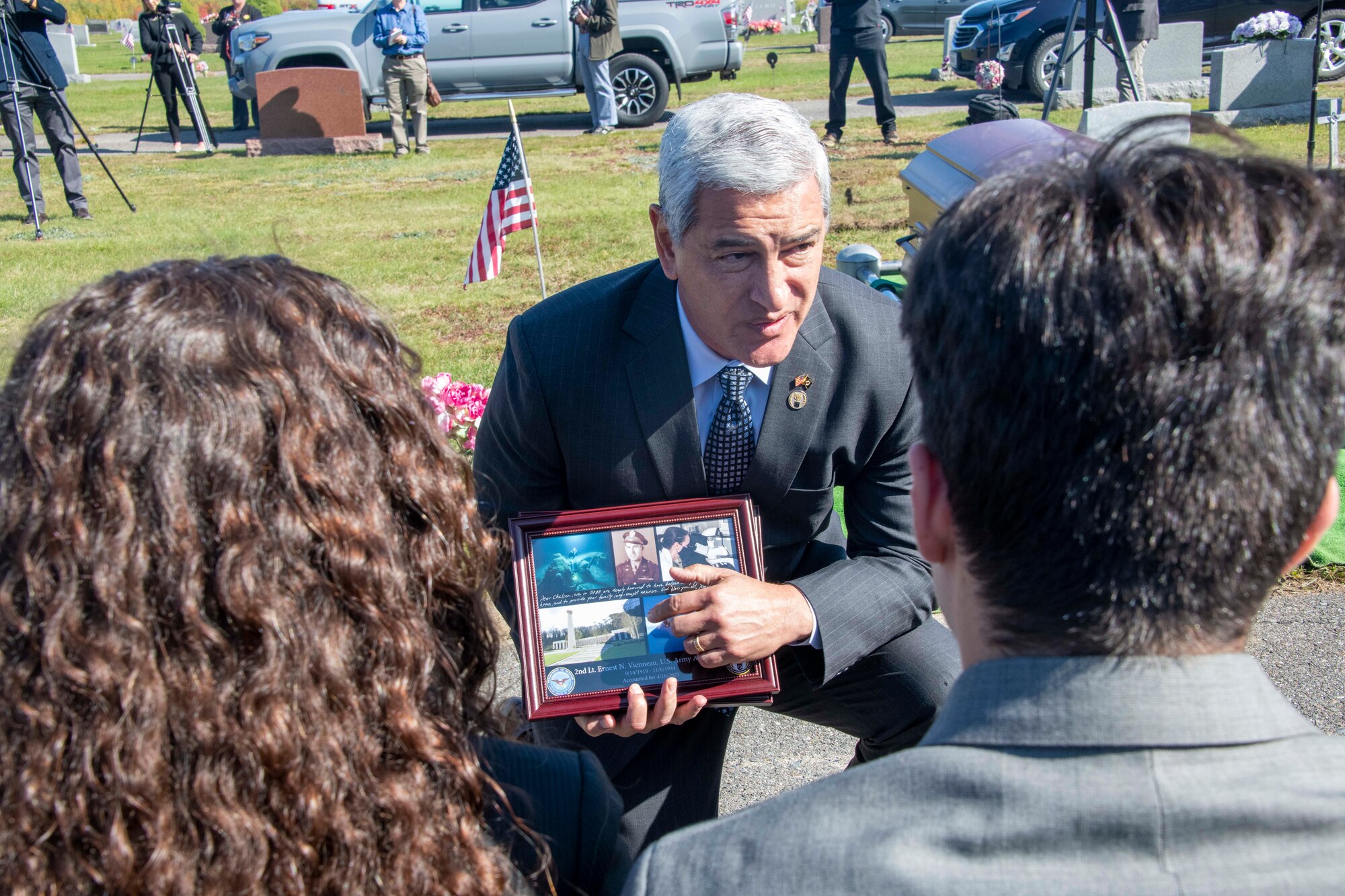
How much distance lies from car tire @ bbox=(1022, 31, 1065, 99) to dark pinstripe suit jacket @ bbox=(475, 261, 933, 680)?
40.0 ft

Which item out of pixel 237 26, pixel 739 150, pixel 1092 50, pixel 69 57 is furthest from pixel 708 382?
pixel 69 57

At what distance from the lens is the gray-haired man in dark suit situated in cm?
237

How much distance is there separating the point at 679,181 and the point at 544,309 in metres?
0.43

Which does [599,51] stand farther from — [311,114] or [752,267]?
[752,267]

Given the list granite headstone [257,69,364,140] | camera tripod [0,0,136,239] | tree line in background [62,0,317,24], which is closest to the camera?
camera tripod [0,0,136,239]

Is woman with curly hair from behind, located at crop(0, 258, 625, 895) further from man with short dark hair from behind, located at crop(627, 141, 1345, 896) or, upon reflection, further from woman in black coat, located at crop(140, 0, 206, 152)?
woman in black coat, located at crop(140, 0, 206, 152)

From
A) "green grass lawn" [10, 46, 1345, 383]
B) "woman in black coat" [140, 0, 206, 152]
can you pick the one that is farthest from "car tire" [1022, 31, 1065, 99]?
"woman in black coat" [140, 0, 206, 152]

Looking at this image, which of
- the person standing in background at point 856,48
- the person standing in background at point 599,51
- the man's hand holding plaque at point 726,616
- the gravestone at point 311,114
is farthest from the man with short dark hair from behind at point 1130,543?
the gravestone at point 311,114

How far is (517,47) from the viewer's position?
1434cm

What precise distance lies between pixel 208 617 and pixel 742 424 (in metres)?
1.58

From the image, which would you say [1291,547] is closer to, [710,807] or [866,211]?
[710,807]

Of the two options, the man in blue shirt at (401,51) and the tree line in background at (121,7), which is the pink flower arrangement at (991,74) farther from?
the tree line in background at (121,7)

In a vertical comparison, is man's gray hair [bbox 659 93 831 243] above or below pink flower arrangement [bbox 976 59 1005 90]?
below

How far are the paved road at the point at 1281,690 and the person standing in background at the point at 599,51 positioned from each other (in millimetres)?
10931
